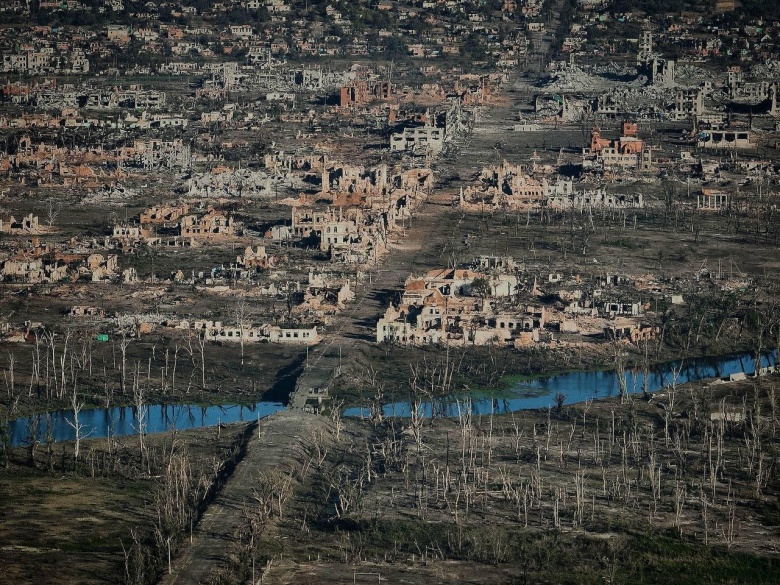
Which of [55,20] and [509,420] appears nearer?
[509,420]

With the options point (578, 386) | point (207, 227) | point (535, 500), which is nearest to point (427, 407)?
point (578, 386)

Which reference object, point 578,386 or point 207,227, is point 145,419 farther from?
point 207,227

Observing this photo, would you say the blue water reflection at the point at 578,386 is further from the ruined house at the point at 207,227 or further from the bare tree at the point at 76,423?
the ruined house at the point at 207,227

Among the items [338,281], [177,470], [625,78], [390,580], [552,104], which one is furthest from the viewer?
[625,78]

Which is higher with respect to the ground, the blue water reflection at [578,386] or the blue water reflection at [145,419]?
the blue water reflection at [578,386]

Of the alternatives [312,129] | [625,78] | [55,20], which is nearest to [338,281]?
[312,129]

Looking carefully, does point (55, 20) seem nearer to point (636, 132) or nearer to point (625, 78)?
point (625, 78)

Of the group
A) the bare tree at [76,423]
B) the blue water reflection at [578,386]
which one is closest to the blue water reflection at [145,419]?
the bare tree at [76,423]
